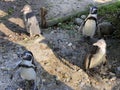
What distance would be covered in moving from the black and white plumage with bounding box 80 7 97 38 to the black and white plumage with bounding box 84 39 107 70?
109cm

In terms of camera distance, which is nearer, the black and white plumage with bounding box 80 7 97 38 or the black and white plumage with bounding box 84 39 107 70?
the black and white plumage with bounding box 84 39 107 70

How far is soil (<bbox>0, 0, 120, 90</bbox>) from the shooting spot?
23.4 ft

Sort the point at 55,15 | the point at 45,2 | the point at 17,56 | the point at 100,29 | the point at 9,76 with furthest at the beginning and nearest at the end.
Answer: the point at 45,2, the point at 55,15, the point at 100,29, the point at 17,56, the point at 9,76

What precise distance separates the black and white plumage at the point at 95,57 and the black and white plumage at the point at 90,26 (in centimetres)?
109

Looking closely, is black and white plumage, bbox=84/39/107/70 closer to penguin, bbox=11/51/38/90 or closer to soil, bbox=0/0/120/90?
soil, bbox=0/0/120/90

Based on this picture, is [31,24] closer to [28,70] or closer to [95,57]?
[95,57]

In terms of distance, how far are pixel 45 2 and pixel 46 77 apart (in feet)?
11.4

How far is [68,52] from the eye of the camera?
26.5 feet

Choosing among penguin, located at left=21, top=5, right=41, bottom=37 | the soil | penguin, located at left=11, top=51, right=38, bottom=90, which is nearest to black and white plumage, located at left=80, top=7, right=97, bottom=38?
the soil

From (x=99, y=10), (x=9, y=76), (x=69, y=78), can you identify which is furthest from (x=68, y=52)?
(x=99, y=10)

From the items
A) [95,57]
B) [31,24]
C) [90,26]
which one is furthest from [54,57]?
[31,24]

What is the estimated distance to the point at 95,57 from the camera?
24.0 ft

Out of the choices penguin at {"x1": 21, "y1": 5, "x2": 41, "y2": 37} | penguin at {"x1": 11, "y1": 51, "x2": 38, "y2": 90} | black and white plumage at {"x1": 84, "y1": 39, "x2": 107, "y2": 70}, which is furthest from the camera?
penguin at {"x1": 21, "y1": 5, "x2": 41, "y2": 37}

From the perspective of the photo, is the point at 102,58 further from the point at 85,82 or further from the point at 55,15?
the point at 55,15
